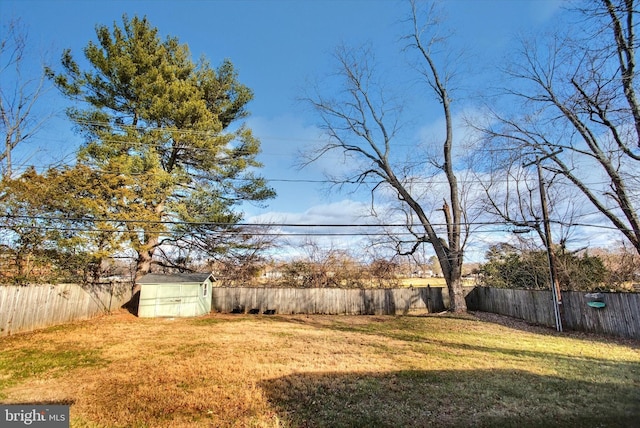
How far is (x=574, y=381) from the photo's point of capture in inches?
204

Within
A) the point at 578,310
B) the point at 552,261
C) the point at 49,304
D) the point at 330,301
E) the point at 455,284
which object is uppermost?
the point at 552,261

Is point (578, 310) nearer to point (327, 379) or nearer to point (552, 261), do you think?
point (552, 261)

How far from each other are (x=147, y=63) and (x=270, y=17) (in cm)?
764

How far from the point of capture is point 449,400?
14.7 feet

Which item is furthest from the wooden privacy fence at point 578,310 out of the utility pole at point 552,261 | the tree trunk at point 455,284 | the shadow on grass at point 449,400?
the shadow on grass at point 449,400

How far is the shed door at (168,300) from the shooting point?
14.4m

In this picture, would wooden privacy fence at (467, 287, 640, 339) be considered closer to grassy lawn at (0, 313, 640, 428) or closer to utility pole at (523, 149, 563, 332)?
utility pole at (523, 149, 563, 332)

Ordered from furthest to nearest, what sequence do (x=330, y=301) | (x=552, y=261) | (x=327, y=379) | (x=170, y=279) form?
(x=330, y=301), (x=170, y=279), (x=552, y=261), (x=327, y=379)

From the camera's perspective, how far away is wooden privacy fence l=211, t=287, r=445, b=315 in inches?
649

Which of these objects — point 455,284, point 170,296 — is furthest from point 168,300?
point 455,284

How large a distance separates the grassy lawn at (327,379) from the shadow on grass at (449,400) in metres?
0.02

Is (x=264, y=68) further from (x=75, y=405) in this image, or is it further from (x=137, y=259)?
(x=75, y=405)

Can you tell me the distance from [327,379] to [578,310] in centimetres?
928

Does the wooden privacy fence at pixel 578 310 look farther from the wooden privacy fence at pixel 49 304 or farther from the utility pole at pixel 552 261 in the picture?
the wooden privacy fence at pixel 49 304
